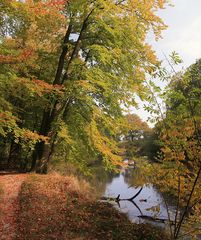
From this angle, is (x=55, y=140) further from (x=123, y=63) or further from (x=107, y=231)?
(x=107, y=231)

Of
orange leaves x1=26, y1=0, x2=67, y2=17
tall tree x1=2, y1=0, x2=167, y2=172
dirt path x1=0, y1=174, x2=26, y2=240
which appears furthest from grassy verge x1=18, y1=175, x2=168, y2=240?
orange leaves x1=26, y1=0, x2=67, y2=17

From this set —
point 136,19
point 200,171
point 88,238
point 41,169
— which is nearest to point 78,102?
point 41,169

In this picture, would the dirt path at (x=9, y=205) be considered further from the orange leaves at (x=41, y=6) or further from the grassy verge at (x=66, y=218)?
the orange leaves at (x=41, y=6)

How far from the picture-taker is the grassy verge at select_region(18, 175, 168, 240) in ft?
31.2

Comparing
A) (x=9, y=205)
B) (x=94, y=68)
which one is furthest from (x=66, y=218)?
(x=94, y=68)

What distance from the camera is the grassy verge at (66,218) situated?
9516mm

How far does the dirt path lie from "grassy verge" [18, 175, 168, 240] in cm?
25

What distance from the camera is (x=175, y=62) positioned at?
6.33m

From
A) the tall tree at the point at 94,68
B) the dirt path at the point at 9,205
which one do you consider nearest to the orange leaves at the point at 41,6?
the tall tree at the point at 94,68

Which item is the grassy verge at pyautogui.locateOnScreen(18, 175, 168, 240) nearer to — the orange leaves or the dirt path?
the dirt path

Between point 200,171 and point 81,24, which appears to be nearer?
point 200,171

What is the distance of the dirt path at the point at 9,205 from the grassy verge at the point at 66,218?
0.82 ft

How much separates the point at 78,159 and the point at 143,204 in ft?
18.0

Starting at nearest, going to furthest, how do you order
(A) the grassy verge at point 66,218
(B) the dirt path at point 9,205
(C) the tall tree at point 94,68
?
(B) the dirt path at point 9,205, (A) the grassy verge at point 66,218, (C) the tall tree at point 94,68
